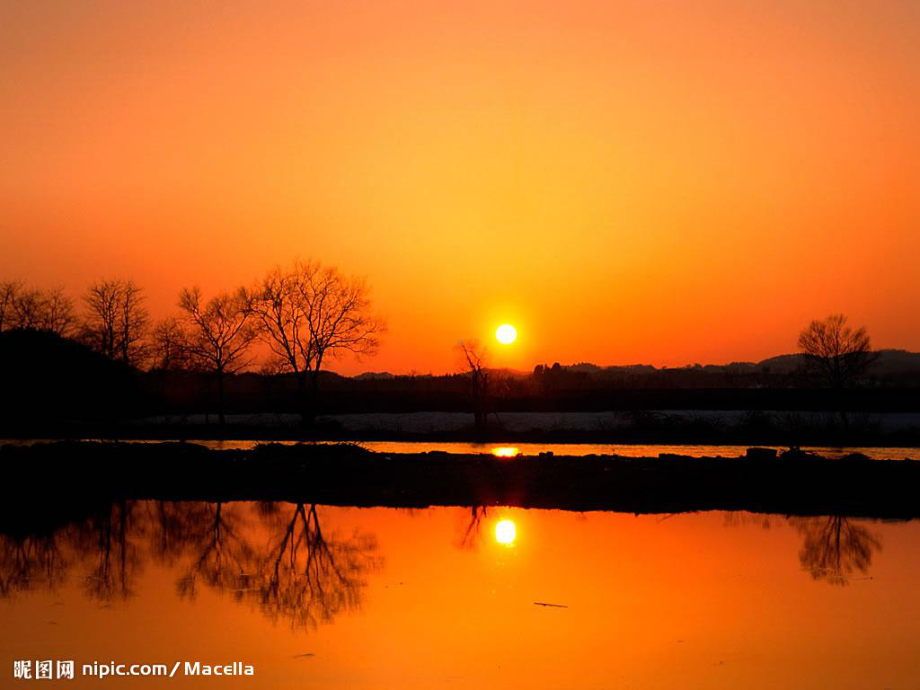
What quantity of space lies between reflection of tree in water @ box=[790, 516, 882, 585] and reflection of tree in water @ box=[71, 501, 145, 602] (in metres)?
10.9

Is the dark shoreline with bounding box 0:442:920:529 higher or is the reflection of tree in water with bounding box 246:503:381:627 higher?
the dark shoreline with bounding box 0:442:920:529

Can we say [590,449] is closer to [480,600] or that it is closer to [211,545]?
[211,545]

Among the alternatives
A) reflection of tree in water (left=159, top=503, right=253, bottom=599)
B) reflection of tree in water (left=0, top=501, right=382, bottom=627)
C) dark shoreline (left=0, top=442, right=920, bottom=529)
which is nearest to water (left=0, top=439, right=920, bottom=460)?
dark shoreline (left=0, top=442, right=920, bottom=529)

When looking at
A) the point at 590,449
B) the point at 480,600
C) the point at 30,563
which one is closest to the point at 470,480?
the point at 590,449

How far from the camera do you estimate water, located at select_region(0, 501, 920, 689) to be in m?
10.1

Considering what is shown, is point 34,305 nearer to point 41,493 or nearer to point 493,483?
point 41,493

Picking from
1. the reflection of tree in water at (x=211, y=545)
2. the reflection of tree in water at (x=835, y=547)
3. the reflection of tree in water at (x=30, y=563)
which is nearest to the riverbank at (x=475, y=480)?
the reflection of tree in water at (x=835, y=547)

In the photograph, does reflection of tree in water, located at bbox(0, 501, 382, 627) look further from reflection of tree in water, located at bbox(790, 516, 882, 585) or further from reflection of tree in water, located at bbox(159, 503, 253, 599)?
reflection of tree in water, located at bbox(790, 516, 882, 585)

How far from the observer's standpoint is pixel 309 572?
15148mm

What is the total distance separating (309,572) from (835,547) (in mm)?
9624

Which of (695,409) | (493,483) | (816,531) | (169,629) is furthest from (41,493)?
(695,409)

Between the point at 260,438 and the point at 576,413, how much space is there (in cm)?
2005

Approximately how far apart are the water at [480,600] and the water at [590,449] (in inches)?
→ 582

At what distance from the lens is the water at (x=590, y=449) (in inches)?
1371
